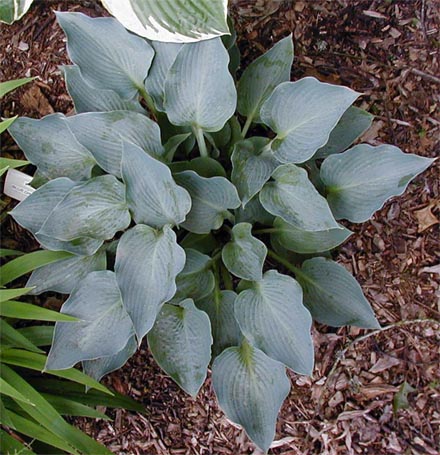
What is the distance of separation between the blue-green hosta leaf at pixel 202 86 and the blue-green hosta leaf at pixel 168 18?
156 millimetres

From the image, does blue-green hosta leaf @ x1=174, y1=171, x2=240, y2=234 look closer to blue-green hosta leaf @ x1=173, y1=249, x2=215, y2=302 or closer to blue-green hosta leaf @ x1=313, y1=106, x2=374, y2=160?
blue-green hosta leaf @ x1=173, y1=249, x2=215, y2=302

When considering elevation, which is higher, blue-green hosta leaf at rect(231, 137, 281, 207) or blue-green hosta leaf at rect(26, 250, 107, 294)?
blue-green hosta leaf at rect(231, 137, 281, 207)

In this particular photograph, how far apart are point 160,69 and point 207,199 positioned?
0.96 ft

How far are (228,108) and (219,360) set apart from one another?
20.4 inches

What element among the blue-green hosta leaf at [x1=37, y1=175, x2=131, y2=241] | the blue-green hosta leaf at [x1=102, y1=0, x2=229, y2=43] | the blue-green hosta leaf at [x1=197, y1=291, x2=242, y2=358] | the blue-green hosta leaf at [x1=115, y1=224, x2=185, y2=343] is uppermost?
the blue-green hosta leaf at [x1=102, y1=0, x2=229, y2=43]

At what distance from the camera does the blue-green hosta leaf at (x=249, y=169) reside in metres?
1.13

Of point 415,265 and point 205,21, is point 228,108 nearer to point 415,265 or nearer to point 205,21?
point 205,21

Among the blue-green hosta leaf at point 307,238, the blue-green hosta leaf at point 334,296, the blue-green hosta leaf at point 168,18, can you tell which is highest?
the blue-green hosta leaf at point 168,18

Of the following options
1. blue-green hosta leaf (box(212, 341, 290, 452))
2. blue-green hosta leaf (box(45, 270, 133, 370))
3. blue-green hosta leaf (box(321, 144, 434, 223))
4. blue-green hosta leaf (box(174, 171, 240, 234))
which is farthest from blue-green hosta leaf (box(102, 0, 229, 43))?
blue-green hosta leaf (box(212, 341, 290, 452))

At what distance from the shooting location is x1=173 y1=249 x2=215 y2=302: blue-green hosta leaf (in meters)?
1.21

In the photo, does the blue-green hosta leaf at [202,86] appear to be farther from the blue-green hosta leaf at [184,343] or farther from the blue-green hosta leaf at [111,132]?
the blue-green hosta leaf at [184,343]

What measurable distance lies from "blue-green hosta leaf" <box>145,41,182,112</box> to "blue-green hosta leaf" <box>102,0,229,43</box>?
0.80 feet

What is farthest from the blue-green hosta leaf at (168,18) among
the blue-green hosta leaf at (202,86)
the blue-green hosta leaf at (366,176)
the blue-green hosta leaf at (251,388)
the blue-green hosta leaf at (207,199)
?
the blue-green hosta leaf at (251,388)

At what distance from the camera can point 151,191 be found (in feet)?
3.41
